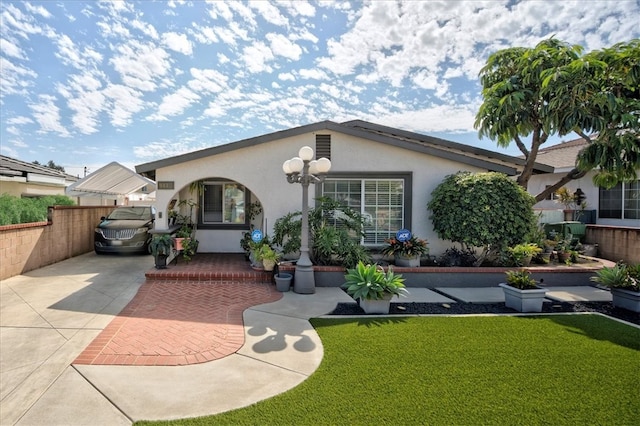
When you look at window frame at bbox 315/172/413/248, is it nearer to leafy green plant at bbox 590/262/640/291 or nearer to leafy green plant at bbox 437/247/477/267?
leafy green plant at bbox 437/247/477/267

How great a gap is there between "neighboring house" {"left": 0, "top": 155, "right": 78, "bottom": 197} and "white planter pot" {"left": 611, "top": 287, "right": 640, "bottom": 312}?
1756 cm

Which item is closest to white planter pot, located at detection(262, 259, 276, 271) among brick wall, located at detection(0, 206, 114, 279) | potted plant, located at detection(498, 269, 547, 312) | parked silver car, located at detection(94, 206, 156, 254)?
potted plant, located at detection(498, 269, 547, 312)

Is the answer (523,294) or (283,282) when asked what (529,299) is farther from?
(283,282)

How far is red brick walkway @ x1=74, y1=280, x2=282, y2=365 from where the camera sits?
4.21 m

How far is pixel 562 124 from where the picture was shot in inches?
355

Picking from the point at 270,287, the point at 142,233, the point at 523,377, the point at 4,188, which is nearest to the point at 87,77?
the point at 4,188

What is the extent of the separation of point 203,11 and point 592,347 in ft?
35.8

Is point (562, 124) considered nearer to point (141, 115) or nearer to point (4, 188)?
point (141, 115)

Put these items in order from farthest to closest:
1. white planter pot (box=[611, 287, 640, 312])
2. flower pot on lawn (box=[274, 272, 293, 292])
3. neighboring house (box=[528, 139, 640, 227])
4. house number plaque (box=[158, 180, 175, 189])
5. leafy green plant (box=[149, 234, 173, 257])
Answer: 1. neighboring house (box=[528, 139, 640, 227])
2. house number plaque (box=[158, 180, 175, 189])
3. leafy green plant (box=[149, 234, 173, 257])
4. flower pot on lawn (box=[274, 272, 293, 292])
5. white planter pot (box=[611, 287, 640, 312])

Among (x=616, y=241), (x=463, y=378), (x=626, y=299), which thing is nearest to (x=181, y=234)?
(x=463, y=378)

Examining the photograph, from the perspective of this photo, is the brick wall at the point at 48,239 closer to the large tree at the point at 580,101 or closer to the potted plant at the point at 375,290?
the potted plant at the point at 375,290

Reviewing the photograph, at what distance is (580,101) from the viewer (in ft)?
28.5

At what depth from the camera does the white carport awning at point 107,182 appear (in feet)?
35.9

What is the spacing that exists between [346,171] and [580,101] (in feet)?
21.9
